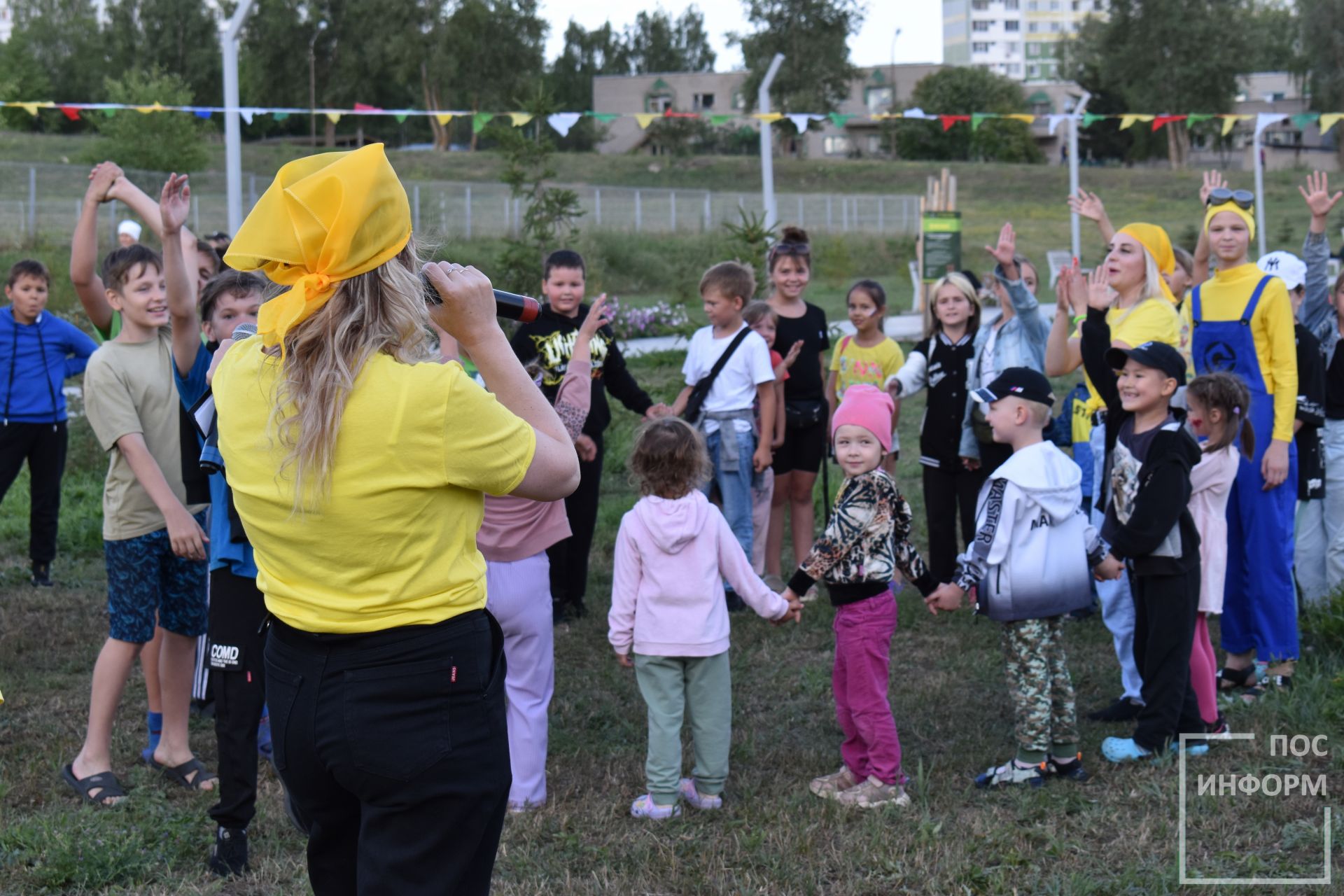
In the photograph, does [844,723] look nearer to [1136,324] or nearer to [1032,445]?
[1032,445]

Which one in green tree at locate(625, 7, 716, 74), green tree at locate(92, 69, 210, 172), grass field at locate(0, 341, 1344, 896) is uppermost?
green tree at locate(625, 7, 716, 74)

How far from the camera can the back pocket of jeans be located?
2.23 meters

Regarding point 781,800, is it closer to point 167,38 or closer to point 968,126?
point 968,126

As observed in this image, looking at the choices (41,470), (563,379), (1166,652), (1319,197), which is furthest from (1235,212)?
(41,470)

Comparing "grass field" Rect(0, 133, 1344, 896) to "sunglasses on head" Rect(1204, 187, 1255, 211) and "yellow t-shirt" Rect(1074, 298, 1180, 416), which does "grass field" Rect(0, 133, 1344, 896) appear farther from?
"sunglasses on head" Rect(1204, 187, 1255, 211)

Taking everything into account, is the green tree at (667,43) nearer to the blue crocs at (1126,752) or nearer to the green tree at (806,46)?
the green tree at (806,46)

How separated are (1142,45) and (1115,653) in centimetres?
6548

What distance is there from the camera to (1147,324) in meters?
5.48

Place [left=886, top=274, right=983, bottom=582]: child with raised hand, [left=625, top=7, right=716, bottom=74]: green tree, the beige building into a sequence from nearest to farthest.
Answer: [left=886, top=274, right=983, bottom=582]: child with raised hand
the beige building
[left=625, top=7, right=716, bottom=74]: green tree

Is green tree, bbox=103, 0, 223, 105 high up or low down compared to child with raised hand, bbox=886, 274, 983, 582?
up

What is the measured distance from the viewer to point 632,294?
88.2 ft

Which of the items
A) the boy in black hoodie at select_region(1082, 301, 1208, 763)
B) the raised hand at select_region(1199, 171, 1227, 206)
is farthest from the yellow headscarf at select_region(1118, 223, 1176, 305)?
the boy in black hoodie at select_region(1082, 301, 1208, 763)

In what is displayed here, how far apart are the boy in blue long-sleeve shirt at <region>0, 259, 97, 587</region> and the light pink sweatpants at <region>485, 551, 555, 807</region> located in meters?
4.01

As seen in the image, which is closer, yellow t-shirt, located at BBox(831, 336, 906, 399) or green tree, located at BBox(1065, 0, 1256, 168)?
yellow t-shirt, located at BBox(831, 336, 906, 399)
